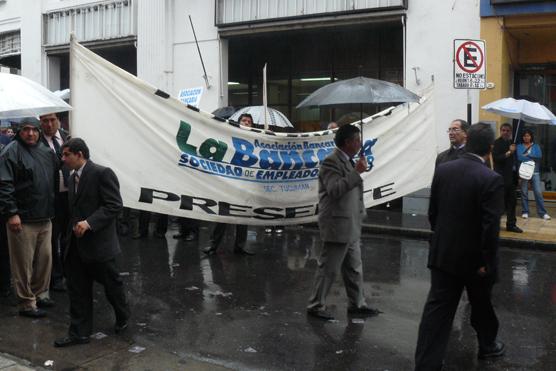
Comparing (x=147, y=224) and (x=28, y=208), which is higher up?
(x=28, y=208)

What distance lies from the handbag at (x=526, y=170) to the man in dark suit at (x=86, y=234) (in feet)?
28.3

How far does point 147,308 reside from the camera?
21.7ft

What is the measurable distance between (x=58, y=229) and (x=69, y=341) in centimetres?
201

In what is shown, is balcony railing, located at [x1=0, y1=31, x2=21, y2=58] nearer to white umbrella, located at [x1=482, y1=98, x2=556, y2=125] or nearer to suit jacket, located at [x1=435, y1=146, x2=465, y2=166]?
white umbrella, located at [x1=482, y1=98, x2=556, y2=125]

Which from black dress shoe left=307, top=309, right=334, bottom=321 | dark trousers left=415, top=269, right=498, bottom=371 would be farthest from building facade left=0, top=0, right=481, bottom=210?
dark trousers left=415, top=269, right=498, bottom=371

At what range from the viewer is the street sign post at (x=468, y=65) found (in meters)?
10.0

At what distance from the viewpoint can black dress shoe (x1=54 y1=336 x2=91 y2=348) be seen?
17.5 ft

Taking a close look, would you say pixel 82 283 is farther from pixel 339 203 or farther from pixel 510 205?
pixel 510 205

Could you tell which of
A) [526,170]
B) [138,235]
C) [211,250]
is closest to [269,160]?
[211,250]

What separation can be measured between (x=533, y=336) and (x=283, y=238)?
5.65 m

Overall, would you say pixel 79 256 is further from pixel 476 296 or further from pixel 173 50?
pixel 173 50

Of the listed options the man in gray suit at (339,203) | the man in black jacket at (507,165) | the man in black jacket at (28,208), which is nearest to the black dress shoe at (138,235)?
the man in black jacket at (28,208)

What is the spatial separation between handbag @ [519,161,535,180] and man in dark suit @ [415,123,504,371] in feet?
24.7

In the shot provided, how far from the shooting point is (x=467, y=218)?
14.8 feet
